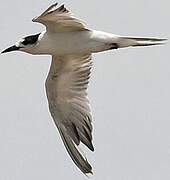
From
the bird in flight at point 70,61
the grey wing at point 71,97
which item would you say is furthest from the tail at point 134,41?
the grey wing at point 71,97

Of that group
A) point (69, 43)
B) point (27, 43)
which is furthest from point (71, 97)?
point (69, 43)

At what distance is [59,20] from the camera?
1027 cm

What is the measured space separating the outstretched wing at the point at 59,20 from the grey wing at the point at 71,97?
1.33 m

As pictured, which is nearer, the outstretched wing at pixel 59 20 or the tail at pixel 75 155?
the outstretched wing at pixel 59 20

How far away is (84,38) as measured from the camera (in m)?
10.5

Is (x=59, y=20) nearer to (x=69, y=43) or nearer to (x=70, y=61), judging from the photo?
(x=69, y=43)

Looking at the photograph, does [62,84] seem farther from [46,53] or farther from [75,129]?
[46,53]

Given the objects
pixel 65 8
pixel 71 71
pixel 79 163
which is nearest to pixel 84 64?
pixel 71 71

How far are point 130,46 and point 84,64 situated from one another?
1907 mm

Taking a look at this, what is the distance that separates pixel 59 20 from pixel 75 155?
214 centimetres

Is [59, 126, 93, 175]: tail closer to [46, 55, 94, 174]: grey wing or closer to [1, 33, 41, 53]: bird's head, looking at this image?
[46, 55, 94, 174]: grey wing

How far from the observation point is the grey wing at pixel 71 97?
39.4ft

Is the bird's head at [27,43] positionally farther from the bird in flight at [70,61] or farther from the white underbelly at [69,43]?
the white underbelly at [69,43]

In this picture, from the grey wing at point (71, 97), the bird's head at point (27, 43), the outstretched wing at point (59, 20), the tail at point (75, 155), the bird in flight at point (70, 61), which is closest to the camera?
the outstretched wing at point (59, 20)
